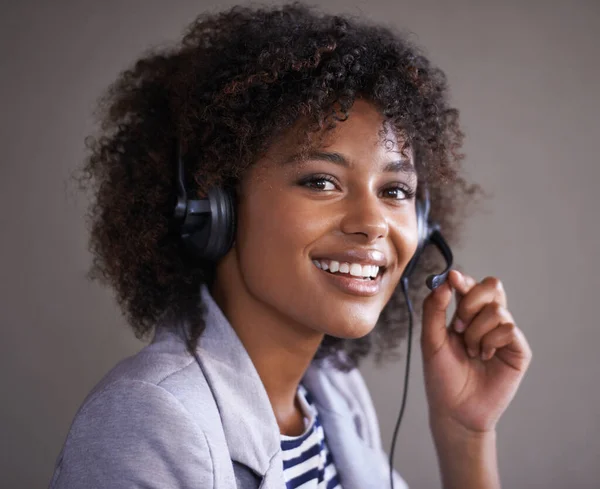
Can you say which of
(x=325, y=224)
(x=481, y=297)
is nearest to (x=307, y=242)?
(x=325, y=224)

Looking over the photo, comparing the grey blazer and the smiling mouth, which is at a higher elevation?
the smiling mouth

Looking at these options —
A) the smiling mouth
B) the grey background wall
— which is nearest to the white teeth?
the smiling mouth

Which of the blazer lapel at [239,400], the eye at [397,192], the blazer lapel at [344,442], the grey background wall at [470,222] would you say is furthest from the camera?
the grey background wall at [470,222]

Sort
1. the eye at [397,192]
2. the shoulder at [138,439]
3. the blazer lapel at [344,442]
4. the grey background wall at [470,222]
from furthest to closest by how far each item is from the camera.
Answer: the grey background wall at [470,222] < the blazer lapel at [344,442] < the eye at [397,192] < the shoulder at [138,439]

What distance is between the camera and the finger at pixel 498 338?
1.41 meters

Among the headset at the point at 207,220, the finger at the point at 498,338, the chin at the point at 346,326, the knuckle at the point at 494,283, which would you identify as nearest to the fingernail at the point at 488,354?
the finger at the point at 498,338

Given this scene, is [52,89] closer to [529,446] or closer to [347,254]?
[347,254]

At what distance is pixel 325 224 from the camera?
111 cm

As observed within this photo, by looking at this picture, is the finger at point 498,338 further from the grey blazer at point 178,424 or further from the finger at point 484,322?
the grey blazer at point 178,424

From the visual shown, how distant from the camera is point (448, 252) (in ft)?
4.56

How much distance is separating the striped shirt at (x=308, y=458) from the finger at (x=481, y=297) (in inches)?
15.8

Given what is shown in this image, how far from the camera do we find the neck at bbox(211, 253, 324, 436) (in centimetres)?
121

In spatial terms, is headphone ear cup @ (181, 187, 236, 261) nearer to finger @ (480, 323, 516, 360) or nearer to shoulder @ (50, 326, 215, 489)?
shoulder @ (50, 326, 215, 489)

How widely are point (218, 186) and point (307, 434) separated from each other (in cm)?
53
